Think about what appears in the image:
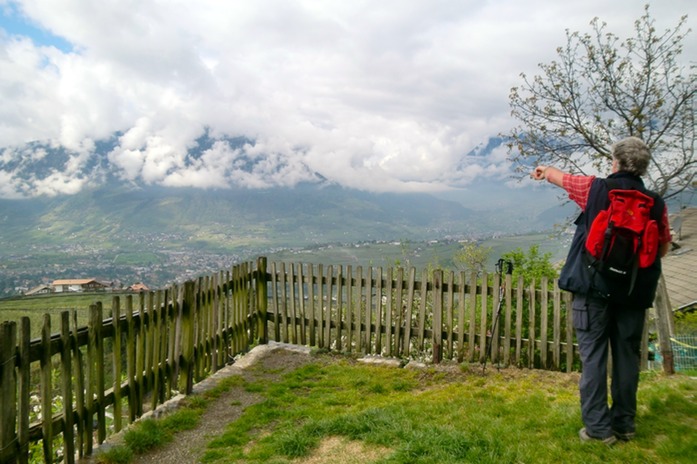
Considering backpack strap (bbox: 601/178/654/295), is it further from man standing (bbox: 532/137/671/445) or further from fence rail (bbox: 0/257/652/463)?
fence rail (bbox: 0/257/652/463)

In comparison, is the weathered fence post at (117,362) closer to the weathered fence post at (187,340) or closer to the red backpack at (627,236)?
the weathered fence post at (187,340)

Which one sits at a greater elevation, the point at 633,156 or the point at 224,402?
the point at 633,156

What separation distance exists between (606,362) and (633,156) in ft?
5.97

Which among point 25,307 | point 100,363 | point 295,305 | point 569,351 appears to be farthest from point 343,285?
point 25,307

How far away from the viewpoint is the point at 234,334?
8.84 m

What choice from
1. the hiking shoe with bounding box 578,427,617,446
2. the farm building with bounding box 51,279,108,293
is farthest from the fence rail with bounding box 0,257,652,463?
the farm building with bounding box 51,279,108,293

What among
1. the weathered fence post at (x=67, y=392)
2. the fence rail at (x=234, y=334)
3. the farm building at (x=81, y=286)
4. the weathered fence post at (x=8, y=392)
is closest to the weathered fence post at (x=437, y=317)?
the fence rail at (x=234, y=334)

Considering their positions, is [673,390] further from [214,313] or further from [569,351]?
[214,313]

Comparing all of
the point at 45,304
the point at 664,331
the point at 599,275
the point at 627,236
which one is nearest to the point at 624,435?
the point at 599,275

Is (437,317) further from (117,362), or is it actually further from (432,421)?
(117,362)

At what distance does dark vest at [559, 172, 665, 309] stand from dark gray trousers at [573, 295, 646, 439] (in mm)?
126

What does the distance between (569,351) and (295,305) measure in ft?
17.5

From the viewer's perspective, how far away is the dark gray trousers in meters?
3.96

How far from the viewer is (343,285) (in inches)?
366
